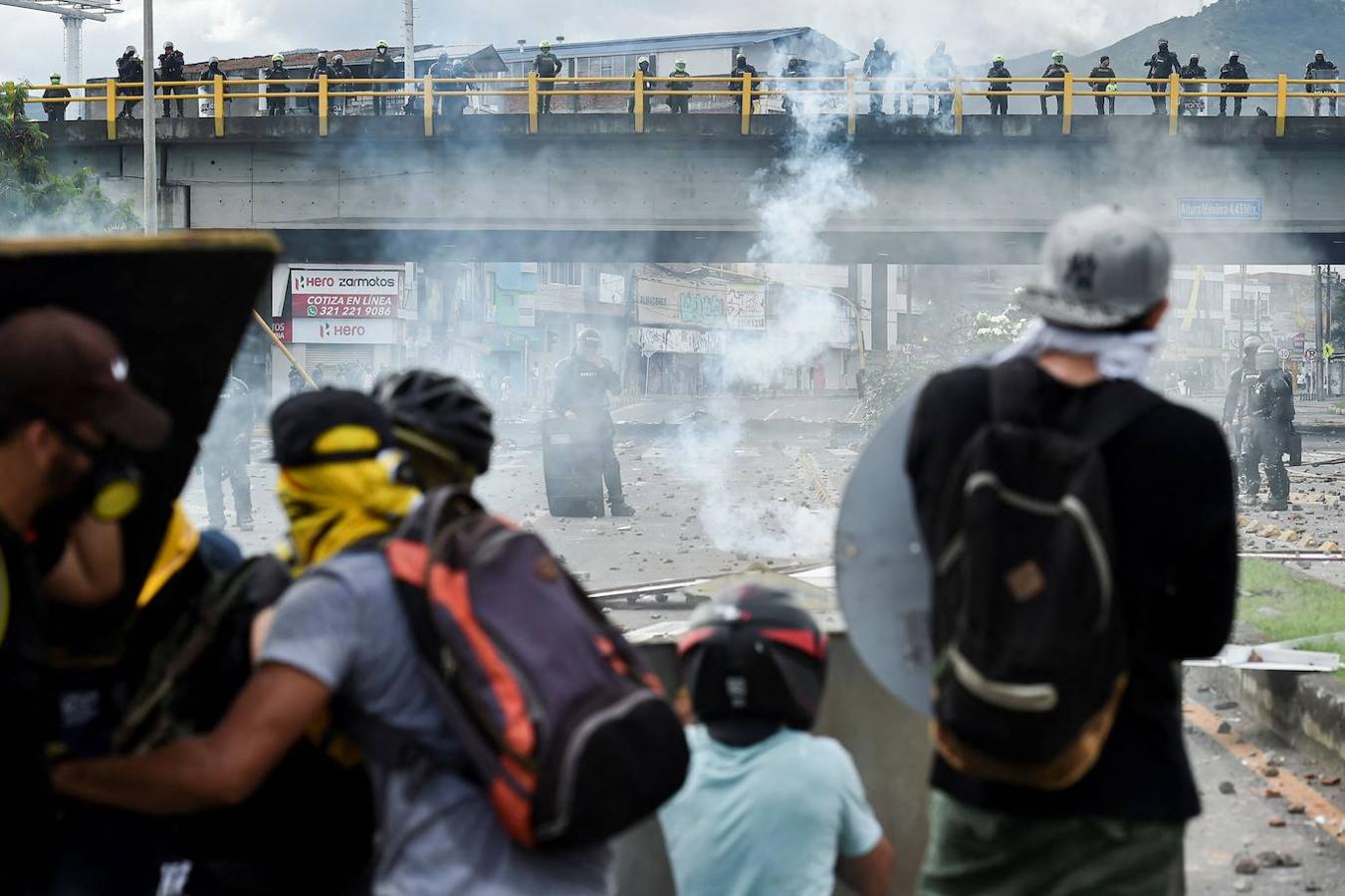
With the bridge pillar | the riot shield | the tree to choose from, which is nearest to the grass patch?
the riot shield

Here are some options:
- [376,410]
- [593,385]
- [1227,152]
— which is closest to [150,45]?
[593,385]

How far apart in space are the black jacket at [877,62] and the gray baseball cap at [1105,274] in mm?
26932

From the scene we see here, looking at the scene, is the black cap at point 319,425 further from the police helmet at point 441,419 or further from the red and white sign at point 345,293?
the red and white sign at point 345,293

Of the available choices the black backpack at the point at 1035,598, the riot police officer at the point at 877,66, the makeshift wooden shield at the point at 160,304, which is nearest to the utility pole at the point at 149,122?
the riot police officer at the point at 877,66

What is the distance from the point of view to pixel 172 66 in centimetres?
3047

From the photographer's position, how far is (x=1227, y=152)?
2589cm

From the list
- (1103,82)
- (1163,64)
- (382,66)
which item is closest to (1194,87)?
(1163,64)

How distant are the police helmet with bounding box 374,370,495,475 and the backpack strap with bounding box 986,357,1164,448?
0.81 metres

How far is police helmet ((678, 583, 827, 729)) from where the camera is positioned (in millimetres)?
2822

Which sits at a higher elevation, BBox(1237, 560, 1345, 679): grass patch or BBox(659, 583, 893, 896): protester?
BBox(659, 583, 893, 896): protester

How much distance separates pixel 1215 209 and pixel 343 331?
21.2 meters

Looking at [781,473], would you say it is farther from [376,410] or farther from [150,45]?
[376,410]

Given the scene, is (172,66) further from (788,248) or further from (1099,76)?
(1099,76)

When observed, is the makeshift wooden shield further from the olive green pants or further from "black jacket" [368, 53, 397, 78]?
"black jacket" [368, 53, 397, 78]
